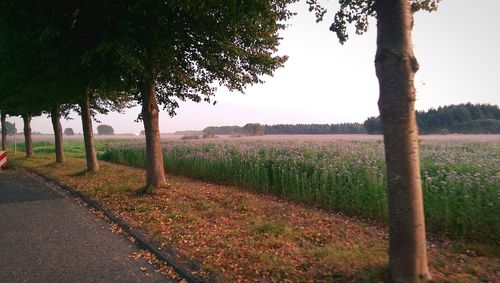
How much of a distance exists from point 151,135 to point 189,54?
3192mm

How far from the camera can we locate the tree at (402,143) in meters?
4.29

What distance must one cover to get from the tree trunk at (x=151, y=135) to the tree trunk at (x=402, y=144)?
356 inches

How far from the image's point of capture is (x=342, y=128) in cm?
7269

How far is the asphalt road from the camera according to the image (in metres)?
5.27

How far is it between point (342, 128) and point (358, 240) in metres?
68.4

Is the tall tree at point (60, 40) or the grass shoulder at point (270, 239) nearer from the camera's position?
the grass shoulder at point (270, 239)

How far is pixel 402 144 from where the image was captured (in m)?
4.30

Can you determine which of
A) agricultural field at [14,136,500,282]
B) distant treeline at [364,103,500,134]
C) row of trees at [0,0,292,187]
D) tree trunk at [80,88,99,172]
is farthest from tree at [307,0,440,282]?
distant treeline at [364,103,500,134]

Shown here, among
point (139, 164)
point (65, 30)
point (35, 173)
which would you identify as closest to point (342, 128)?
point (139, 164)

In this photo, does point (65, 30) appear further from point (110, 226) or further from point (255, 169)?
point (255, 169)

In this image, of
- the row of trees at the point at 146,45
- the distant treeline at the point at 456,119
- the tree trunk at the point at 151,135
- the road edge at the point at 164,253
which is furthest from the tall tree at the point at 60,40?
the distant treeline at the point at 456,119

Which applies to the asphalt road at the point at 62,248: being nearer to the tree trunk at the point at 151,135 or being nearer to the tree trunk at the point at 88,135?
the tree trunk at the point at 151,135

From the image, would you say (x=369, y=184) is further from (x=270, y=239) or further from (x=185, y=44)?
(x=185, y=44)

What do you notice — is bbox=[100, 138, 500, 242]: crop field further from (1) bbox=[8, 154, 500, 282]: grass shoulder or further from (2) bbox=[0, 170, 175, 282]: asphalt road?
(2) bbox=[0, 170, 175, 282]: asphalt road
